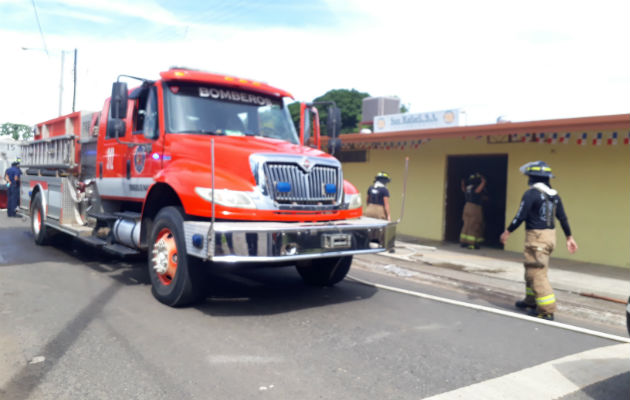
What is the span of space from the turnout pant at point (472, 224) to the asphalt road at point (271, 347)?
5.51 meters

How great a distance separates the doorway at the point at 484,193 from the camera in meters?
12.9

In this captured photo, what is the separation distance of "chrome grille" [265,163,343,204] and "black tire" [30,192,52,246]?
582 centimetres

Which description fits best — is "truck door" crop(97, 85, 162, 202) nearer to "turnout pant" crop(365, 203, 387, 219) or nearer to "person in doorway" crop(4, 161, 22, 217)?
"turnout pant" crop(365, 203, 387, 219)

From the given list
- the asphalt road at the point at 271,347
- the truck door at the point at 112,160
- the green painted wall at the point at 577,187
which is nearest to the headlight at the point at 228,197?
the asphalt road at the point at 271,347

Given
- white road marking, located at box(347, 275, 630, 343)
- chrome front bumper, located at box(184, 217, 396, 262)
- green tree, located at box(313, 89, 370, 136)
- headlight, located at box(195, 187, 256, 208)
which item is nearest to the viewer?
chrome front bumper, located at box(184, 217, 396, 262)

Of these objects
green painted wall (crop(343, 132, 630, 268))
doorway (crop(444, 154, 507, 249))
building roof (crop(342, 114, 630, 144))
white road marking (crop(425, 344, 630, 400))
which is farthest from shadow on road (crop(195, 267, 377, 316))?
doorway (crop(444, 154, 507, 249))

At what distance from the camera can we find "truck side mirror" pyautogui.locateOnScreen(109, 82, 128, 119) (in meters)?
5.90

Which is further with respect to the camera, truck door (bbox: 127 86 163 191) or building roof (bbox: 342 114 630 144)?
building roof (bbox: 342 114 630 144)

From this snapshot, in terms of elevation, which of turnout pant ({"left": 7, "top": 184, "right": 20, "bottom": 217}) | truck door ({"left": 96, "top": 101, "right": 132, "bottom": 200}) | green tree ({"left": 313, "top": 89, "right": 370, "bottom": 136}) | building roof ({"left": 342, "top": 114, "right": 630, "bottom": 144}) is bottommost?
turnout pant ({"left": 7, "top": 184, "right": 20, "bottom": 217})

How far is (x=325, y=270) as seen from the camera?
6672 mm

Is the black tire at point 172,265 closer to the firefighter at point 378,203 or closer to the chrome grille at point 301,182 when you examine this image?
the chrome grille at point 301,182

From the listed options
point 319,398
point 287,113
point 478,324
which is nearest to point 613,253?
point 478,324

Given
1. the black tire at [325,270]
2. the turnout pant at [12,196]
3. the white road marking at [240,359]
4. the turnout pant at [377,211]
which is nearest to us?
the white road marking at [240,359]

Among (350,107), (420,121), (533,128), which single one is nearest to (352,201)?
(533,128)
